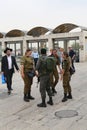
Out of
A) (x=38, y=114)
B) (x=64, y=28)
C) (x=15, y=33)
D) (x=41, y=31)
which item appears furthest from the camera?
(x=15, y=33)

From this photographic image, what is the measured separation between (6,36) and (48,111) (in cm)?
3020

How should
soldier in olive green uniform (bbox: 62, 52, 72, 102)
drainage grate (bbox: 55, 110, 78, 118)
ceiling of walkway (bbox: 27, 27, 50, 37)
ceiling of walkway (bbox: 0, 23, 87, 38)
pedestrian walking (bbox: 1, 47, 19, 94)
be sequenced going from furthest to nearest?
ceiling of walkway (bbox: 27, 27, 50, 37) < ceiling of walkway (bbox: 0, 23, 87, 38) < pedestrian walking (bbox: 1, 47, 19, 94) < soldier in olive green uniform (bbox: 62, 52, 72, 102) < drainage grate (bbox: 55, 110, 78, 118)

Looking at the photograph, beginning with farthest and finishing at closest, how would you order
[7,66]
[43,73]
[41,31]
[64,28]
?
[41,31] → [64,28] → [7,66] → [43,73]

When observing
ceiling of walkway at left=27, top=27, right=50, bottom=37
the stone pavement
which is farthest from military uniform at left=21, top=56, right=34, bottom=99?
ceiling of walkway at left=27, top=27, right=50, bottom=37

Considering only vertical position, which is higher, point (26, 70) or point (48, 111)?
point (26, 70)

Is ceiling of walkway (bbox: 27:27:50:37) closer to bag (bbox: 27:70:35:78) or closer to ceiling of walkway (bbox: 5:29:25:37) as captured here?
ceiling of walkway (bbox: 5:29:25:37)

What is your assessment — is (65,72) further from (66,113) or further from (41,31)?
(41,31)

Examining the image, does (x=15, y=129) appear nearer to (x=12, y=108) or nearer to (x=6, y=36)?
(x=12, y=108)

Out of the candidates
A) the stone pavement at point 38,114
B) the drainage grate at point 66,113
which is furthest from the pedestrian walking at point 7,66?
the drainage grate at point 66,113

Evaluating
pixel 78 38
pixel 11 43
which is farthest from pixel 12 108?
pixel 11 43

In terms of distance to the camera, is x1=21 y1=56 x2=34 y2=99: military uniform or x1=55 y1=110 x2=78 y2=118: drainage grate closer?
x1=55 y1=110 x2=78 y2=118: drainage grate

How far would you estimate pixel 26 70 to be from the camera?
8.32 meters

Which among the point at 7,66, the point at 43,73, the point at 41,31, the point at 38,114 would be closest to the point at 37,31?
→ the point at 41,31

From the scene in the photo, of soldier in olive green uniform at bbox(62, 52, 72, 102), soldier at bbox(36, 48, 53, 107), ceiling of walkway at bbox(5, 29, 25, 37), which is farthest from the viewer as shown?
ceiling of walkway at bbox(5, 29, 25, 37)
